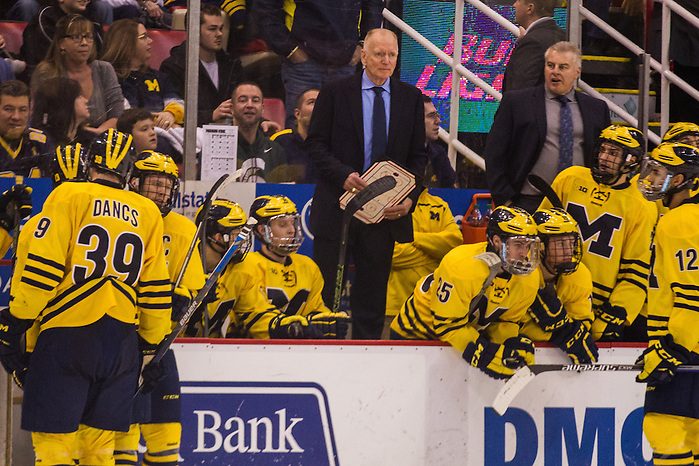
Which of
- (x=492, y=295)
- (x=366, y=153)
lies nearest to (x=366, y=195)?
(x=366, y=153)

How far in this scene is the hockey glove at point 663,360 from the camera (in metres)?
3.39

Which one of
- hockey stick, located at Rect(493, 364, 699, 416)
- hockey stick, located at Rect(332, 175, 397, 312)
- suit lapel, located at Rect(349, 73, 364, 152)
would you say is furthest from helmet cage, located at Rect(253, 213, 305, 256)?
hockey stick, located at Rect(493, 364, 699, 416)

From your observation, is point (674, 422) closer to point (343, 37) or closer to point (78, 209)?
point (78, 209)

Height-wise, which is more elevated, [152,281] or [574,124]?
[574,124]

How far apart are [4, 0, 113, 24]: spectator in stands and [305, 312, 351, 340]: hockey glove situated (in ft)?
6.67

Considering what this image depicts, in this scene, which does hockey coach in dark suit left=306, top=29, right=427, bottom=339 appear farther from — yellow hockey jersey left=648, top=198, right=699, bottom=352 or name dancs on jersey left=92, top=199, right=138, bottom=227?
name dancs on jersey left=92, top=199, right=138, bottom=227

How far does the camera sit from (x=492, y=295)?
3941 millimetres

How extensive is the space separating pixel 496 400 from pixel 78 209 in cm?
172

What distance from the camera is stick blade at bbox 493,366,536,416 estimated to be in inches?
144

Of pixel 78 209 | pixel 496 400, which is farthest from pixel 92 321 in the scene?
pixel 496 400

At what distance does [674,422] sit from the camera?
11.3ft

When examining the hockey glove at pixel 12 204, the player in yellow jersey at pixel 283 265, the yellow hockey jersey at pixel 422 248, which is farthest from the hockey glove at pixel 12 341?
the yellow hockey jersey at pixel 422 248

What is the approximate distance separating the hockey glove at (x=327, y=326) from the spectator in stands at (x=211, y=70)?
1.48 meters

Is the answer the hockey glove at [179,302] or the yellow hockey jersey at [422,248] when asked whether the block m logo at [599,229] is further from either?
the hockey glove at [179,302]
